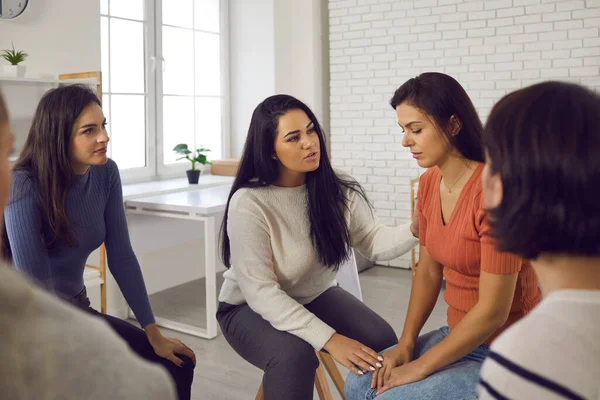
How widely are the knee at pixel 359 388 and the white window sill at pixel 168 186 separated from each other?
236 centimetres

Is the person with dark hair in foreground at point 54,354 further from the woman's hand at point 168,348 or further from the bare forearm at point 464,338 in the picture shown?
the woman's hand at point 168,348

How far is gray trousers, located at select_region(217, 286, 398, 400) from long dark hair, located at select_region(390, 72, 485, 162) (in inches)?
24.9

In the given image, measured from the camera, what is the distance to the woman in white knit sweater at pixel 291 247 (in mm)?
1718

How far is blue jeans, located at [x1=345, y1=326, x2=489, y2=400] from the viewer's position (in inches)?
55.6

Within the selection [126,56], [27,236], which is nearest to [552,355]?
[27,236]

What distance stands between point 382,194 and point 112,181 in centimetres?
306

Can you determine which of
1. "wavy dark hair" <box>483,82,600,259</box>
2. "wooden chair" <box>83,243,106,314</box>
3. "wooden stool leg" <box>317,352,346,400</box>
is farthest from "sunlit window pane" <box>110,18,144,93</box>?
"wavy dark hair" <box>483,82,600,259</box>

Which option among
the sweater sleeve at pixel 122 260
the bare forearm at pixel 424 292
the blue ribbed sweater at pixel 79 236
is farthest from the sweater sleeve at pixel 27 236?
the bare forearm at pixel 424 292

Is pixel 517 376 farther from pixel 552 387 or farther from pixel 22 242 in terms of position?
pixel 22 242

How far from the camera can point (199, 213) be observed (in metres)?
3.29

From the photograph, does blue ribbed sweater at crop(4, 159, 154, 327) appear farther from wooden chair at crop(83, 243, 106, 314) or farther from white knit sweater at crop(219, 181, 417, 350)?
wooden chair at crop(83, 243, 106, 314)

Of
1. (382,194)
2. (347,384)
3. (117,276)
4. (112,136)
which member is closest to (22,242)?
(117,276)

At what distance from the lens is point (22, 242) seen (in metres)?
1.91

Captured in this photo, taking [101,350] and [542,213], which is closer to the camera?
[101,350]
